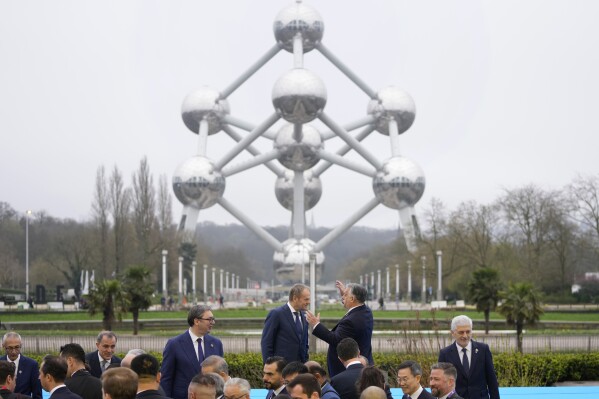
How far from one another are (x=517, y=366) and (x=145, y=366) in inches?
400

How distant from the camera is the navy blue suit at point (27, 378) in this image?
8305 millimetres

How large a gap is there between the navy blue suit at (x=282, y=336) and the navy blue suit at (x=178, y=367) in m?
0.82

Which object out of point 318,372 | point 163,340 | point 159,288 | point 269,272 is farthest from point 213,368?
point 269,272

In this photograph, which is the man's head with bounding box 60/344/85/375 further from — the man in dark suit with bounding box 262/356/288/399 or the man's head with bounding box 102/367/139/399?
the man's head with bounding box 102/367/139/399

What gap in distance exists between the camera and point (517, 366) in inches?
594

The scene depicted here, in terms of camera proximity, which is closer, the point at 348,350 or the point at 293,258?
the point at 348,350

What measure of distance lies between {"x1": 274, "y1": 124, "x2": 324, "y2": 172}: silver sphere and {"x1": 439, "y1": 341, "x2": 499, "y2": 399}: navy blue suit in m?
42.4

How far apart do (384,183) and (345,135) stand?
3.96 m

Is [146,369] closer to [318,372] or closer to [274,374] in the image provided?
[274,374]

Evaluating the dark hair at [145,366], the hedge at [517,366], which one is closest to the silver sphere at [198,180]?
the hedge at [517,366]

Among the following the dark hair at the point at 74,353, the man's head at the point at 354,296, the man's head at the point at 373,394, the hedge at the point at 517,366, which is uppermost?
the man's head at the point at 354,296

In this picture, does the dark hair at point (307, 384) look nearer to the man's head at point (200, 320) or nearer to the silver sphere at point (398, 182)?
the man's head at point (200, 320)

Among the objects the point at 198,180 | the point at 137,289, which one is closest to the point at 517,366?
the point at 137,289

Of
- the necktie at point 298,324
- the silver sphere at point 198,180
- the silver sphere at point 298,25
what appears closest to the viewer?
the necktie at point 298,324
